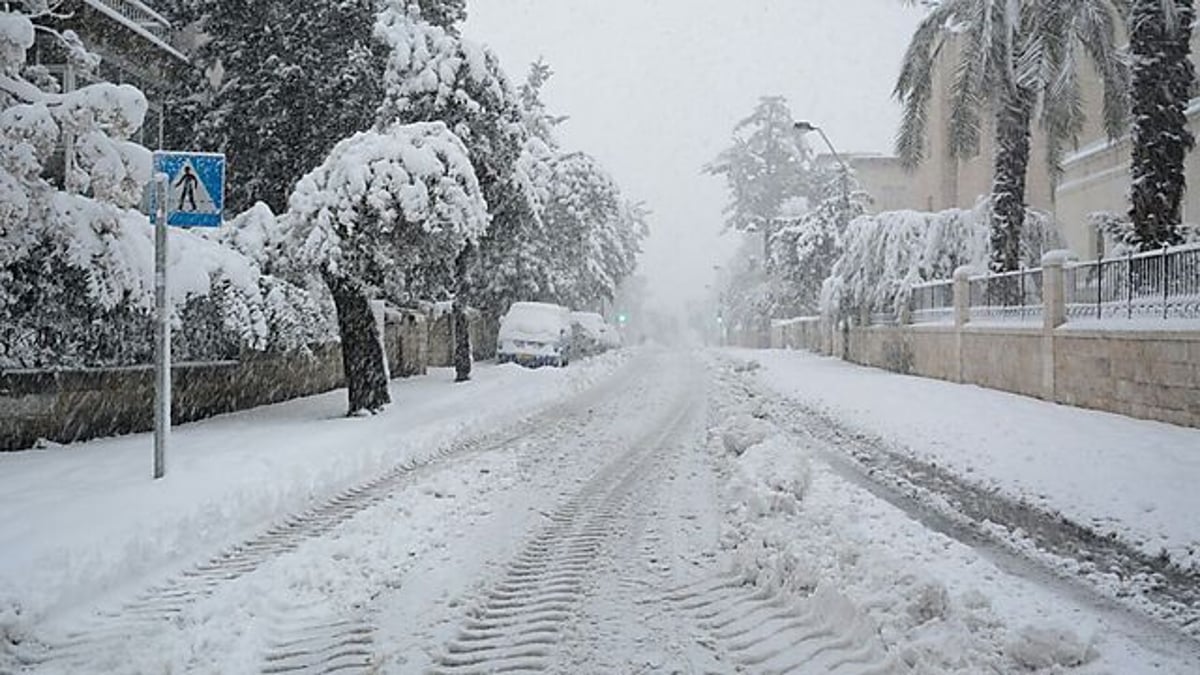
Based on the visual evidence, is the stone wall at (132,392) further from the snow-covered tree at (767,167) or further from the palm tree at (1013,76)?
the snow-covered tree at (767,167)

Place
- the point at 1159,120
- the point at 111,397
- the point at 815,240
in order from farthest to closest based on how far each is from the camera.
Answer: the point at 815,240 < the point at 1159,120 < the point at 111,397

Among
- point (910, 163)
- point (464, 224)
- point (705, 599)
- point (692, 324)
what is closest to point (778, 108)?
point (910, 163)

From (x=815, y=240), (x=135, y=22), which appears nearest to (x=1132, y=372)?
(x=135, y=22)

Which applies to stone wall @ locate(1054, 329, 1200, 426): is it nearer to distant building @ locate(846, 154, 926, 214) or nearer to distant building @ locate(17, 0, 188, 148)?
distant building @ locate(17, 0, 188, 148)

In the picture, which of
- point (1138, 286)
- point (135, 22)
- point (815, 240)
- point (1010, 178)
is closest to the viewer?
point (1138, 286)

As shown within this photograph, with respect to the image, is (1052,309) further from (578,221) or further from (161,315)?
(578,221)

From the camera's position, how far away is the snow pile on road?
4691mm

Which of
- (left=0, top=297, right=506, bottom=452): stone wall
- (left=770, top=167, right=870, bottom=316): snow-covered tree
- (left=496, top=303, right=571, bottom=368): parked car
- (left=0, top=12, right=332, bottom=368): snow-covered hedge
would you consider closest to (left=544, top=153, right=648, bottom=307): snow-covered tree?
(left=496, top=303, right=571, bottom=368): parked car

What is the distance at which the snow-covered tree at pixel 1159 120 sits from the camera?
634 inches

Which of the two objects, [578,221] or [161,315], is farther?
[578,221]

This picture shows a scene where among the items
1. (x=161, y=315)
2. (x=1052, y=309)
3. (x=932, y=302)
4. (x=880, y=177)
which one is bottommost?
(x=161, y=315)

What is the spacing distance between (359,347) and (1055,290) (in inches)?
448

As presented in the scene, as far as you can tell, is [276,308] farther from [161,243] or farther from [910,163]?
[910,163]

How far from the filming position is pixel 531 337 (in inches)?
1200
